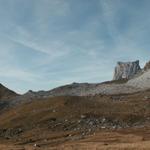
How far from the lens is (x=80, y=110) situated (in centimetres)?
14925

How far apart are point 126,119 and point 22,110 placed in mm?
57853

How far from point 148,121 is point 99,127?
19.4 meters

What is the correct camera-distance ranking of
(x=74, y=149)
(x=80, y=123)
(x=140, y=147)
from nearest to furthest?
(x=140, y=147) → (x=74, y=149) → (x=80, y=123)

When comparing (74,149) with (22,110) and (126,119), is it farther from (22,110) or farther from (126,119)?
(22,110)

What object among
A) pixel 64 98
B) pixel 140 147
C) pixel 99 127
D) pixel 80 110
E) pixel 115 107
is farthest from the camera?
pixel 64 98

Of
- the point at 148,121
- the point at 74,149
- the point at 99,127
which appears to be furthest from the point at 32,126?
the point at 74,149

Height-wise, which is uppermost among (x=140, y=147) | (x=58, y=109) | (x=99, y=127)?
(x=58, y=109)

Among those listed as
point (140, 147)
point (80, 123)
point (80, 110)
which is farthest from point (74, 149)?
point (80, 110)

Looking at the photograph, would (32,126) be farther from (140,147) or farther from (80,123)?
(140,147)

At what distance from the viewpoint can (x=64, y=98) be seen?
175m

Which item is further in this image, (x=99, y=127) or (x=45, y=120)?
(x=45, y=120)

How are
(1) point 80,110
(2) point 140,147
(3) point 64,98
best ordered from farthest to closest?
(3) point 64,98
(1) point 80,110
(2) point 140,147

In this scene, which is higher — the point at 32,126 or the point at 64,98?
the point at 64,98

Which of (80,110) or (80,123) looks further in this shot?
(80,110)
